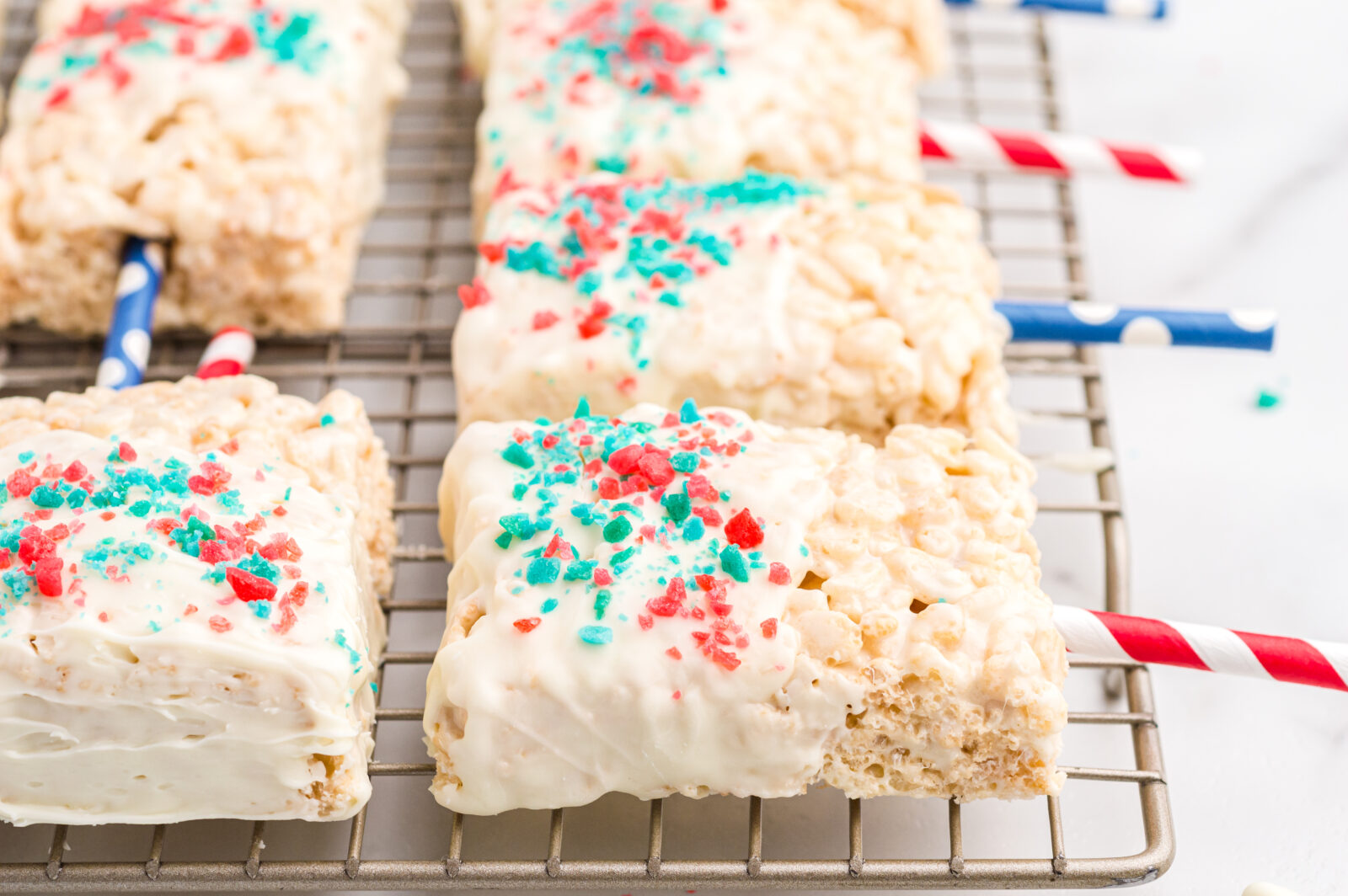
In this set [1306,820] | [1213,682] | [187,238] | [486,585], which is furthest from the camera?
[187,238]

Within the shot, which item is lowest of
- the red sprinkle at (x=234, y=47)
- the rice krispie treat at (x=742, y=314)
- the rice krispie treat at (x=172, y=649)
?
the rice krispie treat at (x=172, y=649)

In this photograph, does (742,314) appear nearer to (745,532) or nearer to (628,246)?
(628,246)

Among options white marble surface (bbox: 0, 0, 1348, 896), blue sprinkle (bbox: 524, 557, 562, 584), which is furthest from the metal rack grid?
blue sprinkle (bbox: 524, 557, 562, 584)

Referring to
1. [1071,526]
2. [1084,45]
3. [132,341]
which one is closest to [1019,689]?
[1071,526]

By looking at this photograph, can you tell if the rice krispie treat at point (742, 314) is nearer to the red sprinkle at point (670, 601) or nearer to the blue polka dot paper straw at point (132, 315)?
the red sprinkle at point (670, 601)

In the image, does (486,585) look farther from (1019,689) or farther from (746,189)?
(746,189)

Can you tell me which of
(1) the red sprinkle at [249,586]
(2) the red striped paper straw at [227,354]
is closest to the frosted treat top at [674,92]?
(2) the red striped paper straw at [227,354]
